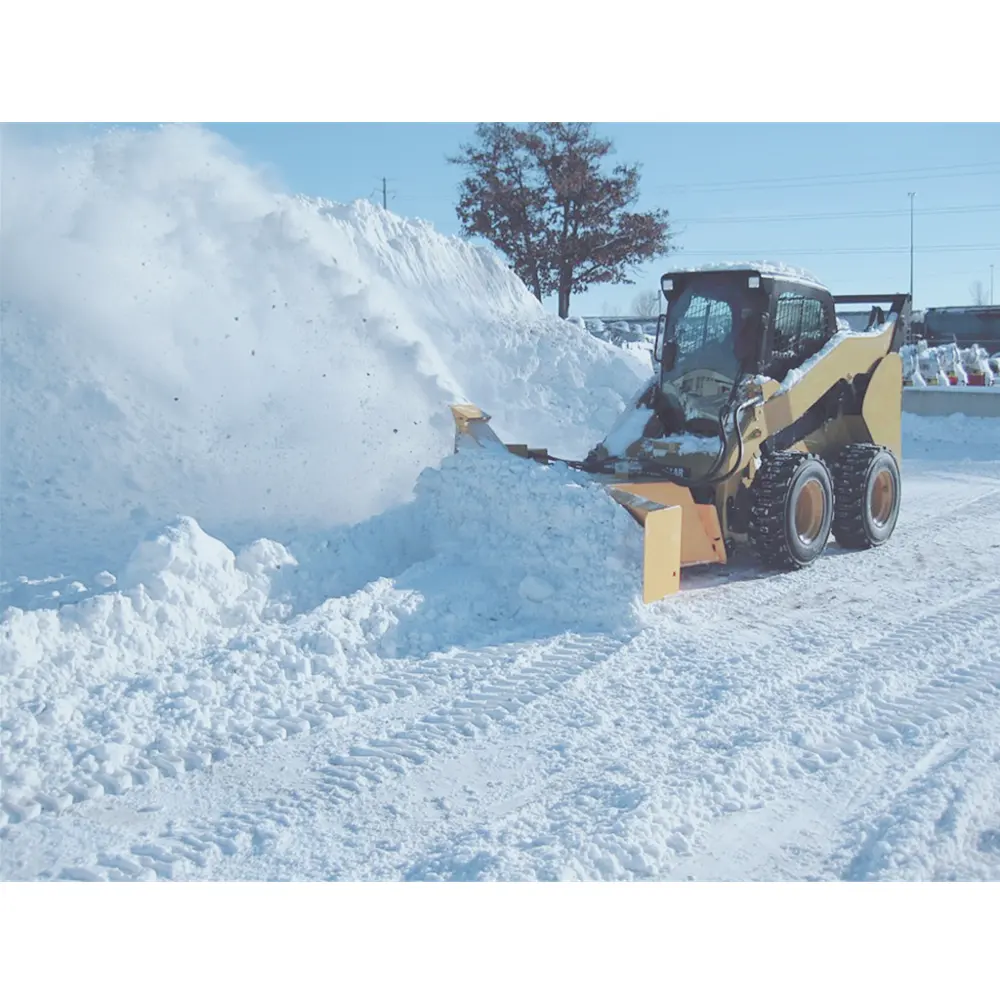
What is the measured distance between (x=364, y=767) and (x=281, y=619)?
5.80ft

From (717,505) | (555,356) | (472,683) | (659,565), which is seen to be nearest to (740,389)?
(717,505)

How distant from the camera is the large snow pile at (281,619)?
4.47 metres

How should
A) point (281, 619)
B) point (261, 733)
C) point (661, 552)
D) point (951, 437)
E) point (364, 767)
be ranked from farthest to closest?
point (951, 437) < point (661, 552) < point (281, 619) < point (261, 733) < point (364, 767)

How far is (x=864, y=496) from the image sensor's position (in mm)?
8414

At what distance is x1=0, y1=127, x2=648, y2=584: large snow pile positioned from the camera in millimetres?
8711

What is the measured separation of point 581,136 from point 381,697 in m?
15.9

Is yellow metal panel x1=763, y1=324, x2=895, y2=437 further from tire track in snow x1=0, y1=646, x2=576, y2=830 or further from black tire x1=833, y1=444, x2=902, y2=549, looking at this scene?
tire track in snow x1=0, y1=646, x2=576, y2=830

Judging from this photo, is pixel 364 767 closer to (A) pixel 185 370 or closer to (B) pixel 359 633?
(B) pixel 359 633

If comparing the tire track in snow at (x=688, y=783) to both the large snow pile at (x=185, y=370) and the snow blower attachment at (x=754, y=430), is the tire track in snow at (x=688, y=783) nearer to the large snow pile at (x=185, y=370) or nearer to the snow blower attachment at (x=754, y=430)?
the snow blower attachment at (x=754, y=430)

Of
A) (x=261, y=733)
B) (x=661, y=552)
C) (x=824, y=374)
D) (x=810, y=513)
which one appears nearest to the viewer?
(x=261, y=733)

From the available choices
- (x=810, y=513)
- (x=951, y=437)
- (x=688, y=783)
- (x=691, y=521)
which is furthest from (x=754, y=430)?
(x=951, y=437)

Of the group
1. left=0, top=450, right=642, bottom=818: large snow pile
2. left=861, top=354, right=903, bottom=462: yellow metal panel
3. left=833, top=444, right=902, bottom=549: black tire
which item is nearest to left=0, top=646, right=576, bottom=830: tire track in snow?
left=0, top=450, right=642, bottom=818: large snow pile

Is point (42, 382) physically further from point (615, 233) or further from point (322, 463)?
point (615, 233)

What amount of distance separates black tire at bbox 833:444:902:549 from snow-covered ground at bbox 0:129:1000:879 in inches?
8.5
